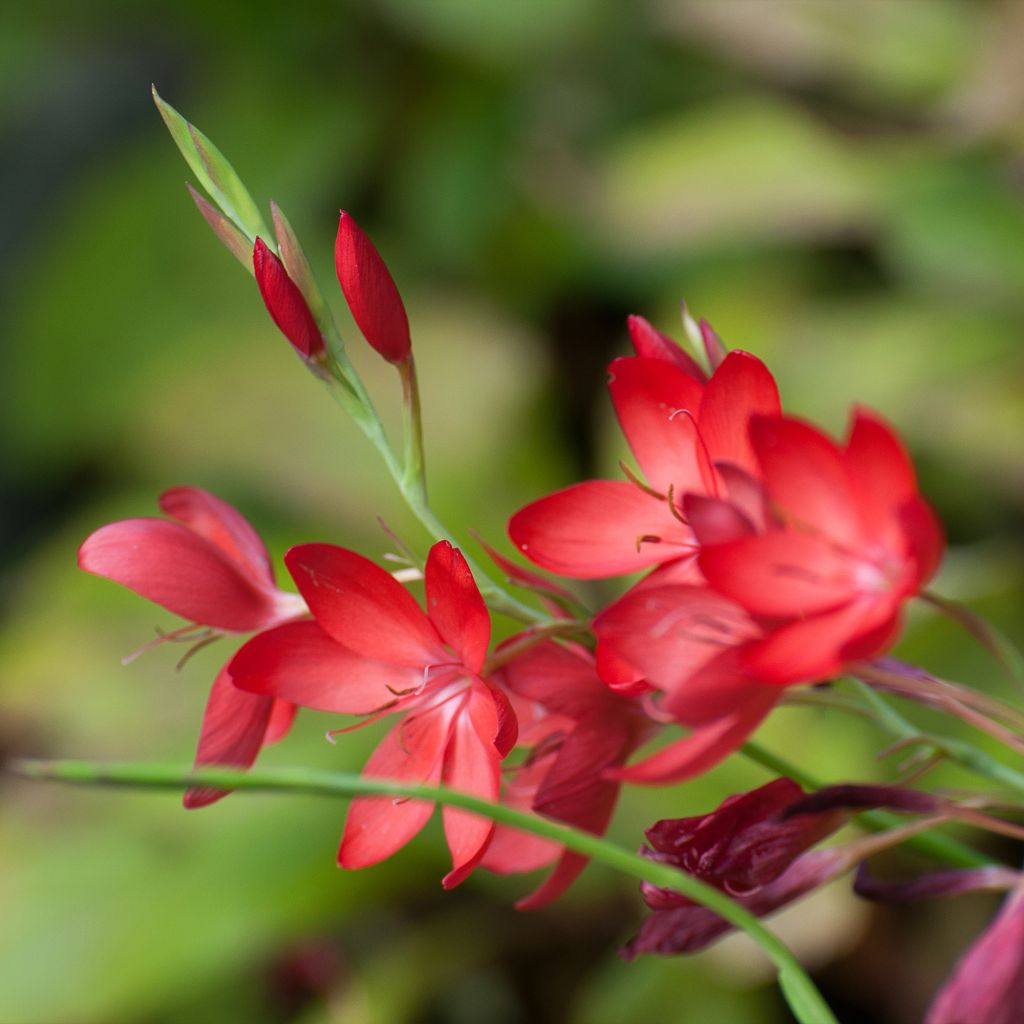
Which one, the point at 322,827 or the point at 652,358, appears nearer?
the point at 652,358


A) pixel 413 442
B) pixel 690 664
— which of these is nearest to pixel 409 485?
pixel 413 442

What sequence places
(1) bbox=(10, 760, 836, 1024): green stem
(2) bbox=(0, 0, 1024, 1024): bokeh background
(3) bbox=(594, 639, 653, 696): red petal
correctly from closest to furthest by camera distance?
(1) bbox=(10, 760, 836, 1024): green stem
(3) bbox=(594, 639, 653, 696): red petal
(2) bbox=(0, 0, 1024, 1024): bokeh background

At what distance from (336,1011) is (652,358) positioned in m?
0.88

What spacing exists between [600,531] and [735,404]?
0.06 meters

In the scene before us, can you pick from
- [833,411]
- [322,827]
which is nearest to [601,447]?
[833,411]

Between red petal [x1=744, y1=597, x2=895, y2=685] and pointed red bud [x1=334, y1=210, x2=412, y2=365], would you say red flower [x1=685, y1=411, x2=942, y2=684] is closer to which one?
red petal [x1=744, y1=597, x2=895, y2=685]

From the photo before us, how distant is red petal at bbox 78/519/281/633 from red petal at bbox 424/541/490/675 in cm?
7

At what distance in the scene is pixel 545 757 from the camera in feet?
1.39

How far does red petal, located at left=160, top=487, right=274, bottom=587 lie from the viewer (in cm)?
44

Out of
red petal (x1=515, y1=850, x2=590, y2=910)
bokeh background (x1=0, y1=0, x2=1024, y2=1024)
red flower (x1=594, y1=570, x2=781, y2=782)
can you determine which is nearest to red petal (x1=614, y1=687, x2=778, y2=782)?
red flower (x1=594, y1=570, x2=781, y2=782)

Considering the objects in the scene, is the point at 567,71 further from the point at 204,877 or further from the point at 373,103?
the point at 204,877

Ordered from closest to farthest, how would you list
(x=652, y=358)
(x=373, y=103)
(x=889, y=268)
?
1. (x=652, y=358)
2. (x=889, y=268)
3. (x=373, y=103)

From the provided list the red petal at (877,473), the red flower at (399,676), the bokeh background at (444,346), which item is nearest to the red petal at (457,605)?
the red flower at (399,676)

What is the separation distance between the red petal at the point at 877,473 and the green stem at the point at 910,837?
9cm
